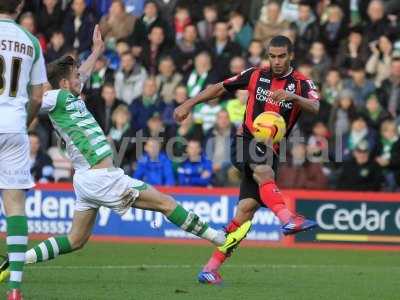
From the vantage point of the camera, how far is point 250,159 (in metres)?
11.3

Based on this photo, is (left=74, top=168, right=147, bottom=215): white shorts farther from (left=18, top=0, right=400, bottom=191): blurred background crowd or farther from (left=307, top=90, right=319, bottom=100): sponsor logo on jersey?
(left=18, top=0, right=400, bottom=191): blurred background crowd

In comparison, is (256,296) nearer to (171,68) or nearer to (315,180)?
(315,180)

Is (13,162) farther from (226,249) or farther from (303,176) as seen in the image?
(303,176)

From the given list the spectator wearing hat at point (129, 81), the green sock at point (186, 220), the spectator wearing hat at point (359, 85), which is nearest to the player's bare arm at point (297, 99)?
the green sock at point (186, 220)

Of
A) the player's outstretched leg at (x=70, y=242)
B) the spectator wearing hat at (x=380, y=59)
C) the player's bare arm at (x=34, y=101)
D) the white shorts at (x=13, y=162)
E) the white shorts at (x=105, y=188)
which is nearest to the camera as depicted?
the white shorts at (x=13, y=162)

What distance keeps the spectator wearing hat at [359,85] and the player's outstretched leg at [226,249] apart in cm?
816

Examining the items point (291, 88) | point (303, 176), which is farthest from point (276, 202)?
point (303, 176)

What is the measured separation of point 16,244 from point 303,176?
34.6 ft

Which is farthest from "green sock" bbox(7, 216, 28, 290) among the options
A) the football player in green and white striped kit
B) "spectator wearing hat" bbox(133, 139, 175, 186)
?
"spectator wearing hat" bbox(133, 139, 175, 186)

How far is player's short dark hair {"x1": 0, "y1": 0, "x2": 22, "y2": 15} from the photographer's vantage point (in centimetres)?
861

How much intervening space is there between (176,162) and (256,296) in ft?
29.1

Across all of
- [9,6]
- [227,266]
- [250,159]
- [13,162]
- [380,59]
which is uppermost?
[9,6]

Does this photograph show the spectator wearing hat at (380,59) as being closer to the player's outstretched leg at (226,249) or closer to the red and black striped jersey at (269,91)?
the red and black striped jersey at (269,91)

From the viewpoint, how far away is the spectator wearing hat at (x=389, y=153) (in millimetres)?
18594
